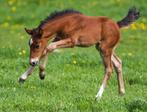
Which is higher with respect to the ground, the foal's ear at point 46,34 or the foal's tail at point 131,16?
the foal's ear at point 46,34

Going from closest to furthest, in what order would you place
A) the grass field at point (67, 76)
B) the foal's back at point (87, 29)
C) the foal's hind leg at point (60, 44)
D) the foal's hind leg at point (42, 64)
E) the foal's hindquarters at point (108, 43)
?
the grass field at point (67, 76) < the foal's hind leg at point (60, 44) < the foal's hind leg at point (42, 64) < the foal's back at point (87, 29) < the foal's hindquarters at point (108, 43)

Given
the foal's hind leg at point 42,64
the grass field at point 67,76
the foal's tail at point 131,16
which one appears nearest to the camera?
the grass field at point 67,76

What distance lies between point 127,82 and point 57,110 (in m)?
4.21

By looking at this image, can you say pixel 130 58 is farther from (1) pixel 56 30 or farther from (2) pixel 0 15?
(2) pixel 0 15

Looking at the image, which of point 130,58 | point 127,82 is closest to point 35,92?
point 127,82

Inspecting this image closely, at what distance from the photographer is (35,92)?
11.6 m

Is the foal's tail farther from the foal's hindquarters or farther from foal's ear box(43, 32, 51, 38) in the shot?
foal's ear box(43, 32, 51, 38)

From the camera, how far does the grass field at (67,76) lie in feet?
33.7

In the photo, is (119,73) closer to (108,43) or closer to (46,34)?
(108,43)

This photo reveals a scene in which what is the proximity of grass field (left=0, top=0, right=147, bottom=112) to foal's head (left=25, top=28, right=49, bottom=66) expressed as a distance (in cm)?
64

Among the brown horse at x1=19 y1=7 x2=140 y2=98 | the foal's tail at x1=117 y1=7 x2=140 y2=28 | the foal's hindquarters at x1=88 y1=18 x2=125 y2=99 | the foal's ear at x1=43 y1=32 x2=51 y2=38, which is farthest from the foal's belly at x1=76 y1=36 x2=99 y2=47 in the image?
the foal's tail at x1=117 y1=7 x2=140 y2=28

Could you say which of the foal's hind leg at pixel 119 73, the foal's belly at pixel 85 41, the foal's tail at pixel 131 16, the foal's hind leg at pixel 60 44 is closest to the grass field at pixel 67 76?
the foal's hind leg at pixel 119 73

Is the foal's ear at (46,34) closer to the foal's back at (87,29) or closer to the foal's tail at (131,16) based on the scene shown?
the foal's back at (87,29)

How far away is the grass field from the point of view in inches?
404
